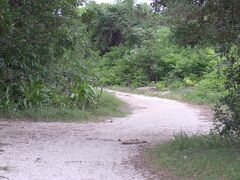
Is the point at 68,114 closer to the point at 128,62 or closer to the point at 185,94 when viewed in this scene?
the point at 185,94

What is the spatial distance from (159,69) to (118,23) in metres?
6.76

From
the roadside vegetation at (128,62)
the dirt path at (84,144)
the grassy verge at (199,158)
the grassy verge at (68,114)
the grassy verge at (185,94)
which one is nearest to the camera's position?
the grassy verge at (199,158)

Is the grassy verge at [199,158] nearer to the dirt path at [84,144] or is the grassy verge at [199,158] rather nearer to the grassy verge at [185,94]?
the dirt path at [84,144]

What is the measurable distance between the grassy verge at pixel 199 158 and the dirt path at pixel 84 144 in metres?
0.55

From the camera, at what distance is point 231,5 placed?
28.6 feet

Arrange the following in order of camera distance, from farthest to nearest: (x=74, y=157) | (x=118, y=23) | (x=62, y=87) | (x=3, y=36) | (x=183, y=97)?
(x=118, y=23) → (x=183, y=97) → (x=62, y=87) → (x=3, y=36) → (x=74, y=157)

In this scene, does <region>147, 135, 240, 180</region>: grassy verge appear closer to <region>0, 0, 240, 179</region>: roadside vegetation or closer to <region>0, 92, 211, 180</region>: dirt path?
<region>0, 0, 240, 179</region>: roadside vegetation

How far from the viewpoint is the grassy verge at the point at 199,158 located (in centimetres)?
749

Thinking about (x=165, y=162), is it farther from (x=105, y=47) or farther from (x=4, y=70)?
(x=105, y=47)

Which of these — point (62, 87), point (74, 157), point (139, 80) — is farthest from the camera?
point (139, 80)

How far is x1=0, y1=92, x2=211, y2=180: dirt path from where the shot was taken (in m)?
8.02

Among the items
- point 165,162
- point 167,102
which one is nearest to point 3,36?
point 165,162

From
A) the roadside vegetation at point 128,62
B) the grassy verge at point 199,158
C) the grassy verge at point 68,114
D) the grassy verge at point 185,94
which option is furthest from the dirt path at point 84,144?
the grassy verge at point 185,94

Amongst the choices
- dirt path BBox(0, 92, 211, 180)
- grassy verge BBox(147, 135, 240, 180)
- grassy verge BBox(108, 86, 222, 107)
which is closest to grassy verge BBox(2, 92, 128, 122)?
dirt path BBox(0, 92, 211, 180)
